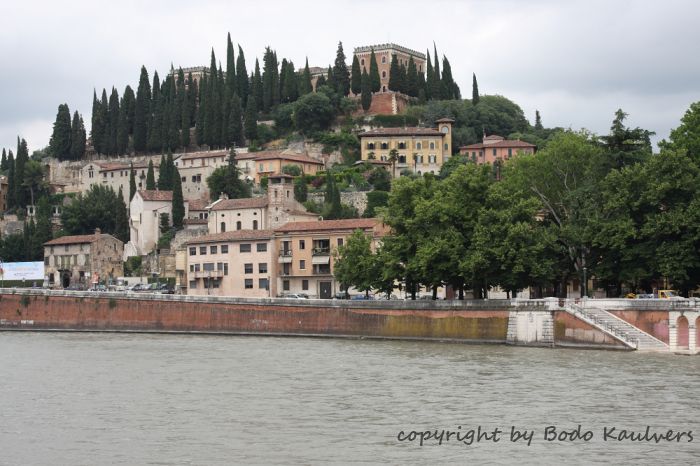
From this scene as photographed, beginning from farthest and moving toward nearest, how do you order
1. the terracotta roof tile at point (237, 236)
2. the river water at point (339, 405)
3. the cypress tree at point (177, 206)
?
the cypress tree at point (177, 206)
the terracotta roof tile at point (237, 236)
the river water at point (339, 405)

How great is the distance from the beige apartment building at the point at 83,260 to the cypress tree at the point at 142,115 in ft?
107

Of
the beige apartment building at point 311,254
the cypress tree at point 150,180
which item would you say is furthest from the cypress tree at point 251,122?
the beige apartment building at point 311,254

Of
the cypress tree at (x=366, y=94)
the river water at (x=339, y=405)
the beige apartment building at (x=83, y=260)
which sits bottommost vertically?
the river water at (x=339, y=405)

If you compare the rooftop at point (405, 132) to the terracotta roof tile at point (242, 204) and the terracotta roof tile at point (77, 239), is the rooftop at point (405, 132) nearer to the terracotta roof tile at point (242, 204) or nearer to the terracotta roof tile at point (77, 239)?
the terracotta roof tile at point (242, 204)

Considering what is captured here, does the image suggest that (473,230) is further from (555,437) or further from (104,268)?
(104,268)

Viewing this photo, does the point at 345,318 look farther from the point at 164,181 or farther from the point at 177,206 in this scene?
the point at 164,181

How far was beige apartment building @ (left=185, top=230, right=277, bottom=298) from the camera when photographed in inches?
3474

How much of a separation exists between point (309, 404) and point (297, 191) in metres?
70.7

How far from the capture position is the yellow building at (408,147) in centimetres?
12612

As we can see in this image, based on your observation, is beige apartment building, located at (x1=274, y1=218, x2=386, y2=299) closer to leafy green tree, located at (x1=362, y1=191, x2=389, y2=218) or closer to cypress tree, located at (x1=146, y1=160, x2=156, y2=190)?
leafy green tree, located at (x1=362, y1=191, x2=389, y2=218)

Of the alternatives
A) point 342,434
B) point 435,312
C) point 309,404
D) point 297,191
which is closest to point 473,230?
point 435,312

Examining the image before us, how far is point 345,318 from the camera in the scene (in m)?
69.6

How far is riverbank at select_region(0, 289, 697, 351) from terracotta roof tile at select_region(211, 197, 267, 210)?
20.6 meters

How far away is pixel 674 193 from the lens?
204 feet
